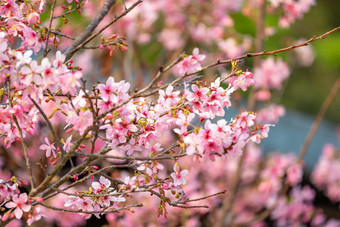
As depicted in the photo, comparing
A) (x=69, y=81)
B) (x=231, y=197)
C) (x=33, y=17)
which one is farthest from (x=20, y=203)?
(x=231, y=197)

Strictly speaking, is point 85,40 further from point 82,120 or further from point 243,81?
point 243,81

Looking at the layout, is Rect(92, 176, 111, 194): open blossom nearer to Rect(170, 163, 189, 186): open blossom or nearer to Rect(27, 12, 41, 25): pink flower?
Rect(170, 163, 189, 186): open blossom

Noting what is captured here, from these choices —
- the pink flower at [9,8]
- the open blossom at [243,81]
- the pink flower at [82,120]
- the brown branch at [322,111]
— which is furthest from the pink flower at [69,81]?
the brown branch at [322,111]

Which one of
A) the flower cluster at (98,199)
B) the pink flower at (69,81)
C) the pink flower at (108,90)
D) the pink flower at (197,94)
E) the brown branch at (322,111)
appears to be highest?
the brown branch at (322,111)

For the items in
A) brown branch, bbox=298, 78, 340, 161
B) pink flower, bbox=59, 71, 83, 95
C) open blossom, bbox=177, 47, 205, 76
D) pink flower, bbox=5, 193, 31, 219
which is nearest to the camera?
pink flower, bbox=59, 71, 83, 95

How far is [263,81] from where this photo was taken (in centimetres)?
472

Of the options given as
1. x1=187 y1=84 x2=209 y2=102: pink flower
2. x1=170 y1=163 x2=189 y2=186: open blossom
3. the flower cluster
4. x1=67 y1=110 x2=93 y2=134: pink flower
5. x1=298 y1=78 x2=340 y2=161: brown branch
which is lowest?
the flower cluster

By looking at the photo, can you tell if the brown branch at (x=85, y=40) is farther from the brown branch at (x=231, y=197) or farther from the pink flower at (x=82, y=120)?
the brown branch at (x=231, y=197)

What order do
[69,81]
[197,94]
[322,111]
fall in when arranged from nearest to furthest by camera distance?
[69,81], [197,94], [322,111]

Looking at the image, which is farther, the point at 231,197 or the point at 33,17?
the point at 231,197

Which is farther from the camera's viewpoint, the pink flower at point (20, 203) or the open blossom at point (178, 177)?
the open blossom at point (178, 177)

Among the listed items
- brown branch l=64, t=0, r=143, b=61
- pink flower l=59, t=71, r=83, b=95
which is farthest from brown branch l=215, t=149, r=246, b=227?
pink flower l=59, t=71, r=83, b=95

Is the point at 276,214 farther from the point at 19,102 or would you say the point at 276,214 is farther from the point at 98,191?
the point at 19,102

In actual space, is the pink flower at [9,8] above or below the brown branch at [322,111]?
below
